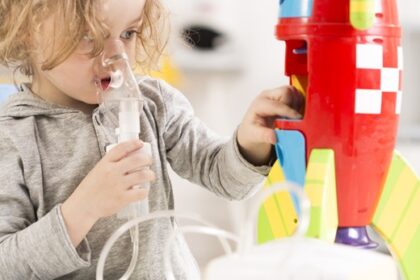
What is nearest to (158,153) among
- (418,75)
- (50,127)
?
(50,127)

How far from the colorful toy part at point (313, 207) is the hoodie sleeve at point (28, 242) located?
0.22 metres

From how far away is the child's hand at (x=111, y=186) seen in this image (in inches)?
32.8

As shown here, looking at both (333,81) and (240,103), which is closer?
(333,81)

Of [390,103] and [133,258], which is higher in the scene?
[390,103]

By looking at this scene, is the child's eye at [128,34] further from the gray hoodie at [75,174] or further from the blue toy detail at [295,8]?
the blue toy detail at [295,8]

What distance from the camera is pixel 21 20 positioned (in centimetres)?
94

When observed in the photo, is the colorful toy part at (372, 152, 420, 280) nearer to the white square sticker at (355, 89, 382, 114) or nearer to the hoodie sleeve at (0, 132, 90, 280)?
the white square sticker at (355, 89, 382, 114)

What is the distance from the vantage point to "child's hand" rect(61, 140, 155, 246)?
0.83 metres

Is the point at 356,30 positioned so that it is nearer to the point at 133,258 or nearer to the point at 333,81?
the point at 333,81

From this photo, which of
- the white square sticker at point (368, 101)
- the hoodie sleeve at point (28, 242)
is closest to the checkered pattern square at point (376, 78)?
the white square sticker at point (368, 101)

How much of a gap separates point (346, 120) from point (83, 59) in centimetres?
35

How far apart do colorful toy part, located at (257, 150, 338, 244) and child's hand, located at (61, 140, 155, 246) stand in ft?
0.46

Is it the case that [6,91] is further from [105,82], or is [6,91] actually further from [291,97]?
[291,97]

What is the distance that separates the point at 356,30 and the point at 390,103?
9cm
